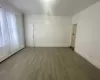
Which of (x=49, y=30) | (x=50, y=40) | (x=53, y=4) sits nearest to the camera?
(x=53, y=4)

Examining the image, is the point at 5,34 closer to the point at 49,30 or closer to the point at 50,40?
the point at 49,30

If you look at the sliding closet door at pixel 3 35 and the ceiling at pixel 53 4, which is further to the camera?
the sliding closet door at pixel 3 35

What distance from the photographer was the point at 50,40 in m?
6.73

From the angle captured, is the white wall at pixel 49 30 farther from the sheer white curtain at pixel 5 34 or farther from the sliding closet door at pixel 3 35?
the sliding closet door at pixel 3 35

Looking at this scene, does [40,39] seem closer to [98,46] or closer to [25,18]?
[25,18]

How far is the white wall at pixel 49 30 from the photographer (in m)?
6.45

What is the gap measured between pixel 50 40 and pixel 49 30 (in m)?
0.90

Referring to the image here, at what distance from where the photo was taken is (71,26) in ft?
21.8

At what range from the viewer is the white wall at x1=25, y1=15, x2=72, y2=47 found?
645cm

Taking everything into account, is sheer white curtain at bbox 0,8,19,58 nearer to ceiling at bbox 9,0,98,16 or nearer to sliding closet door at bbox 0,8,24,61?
sliding closet door at bbox 0,8,24,61

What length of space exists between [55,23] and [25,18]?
2608mm

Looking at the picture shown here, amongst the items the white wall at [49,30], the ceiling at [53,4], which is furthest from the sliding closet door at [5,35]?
the white wall at [49,30]

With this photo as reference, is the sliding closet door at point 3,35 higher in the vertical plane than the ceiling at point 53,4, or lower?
lower

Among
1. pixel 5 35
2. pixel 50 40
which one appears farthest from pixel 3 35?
pixel 50 40
